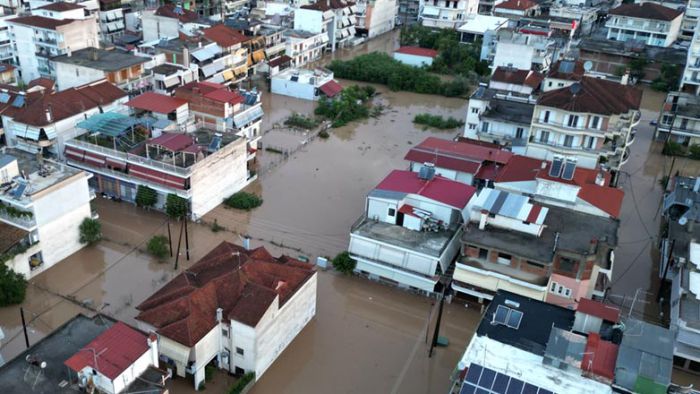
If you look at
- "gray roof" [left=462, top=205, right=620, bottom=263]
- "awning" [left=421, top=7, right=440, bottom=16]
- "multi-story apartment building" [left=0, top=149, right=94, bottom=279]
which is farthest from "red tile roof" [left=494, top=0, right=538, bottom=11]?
"multi-story apartment building" [left=0, top=149, right=94, bottom=279]

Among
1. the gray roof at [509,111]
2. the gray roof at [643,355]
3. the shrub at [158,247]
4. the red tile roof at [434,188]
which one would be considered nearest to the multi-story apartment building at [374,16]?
the gray roof at [509,111]

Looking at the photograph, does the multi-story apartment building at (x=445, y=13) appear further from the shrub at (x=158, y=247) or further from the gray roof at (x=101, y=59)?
the shrub at (x=158, y=247)

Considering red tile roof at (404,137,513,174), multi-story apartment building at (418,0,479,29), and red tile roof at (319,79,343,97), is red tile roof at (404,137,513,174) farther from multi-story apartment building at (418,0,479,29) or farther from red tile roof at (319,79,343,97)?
multi-story apartment building at (418,0,479,29)

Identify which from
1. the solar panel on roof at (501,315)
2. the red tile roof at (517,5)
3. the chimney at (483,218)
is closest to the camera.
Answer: the solar panel on roof at (501,315)

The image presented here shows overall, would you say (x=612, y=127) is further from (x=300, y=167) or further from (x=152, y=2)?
(x=152, y=2)

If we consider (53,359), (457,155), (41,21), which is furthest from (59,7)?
(53,359)

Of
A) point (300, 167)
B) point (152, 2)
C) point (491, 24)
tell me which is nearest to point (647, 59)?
point (491, 24)

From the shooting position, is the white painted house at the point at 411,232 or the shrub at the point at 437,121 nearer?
the white painted house at the point at 411,232

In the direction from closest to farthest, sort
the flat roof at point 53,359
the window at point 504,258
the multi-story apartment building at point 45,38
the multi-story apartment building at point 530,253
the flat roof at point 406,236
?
the flat roof at point 53,359, the multi-story apartment building at point 530,253, the window at point 504,258, the flat roof at point 406,236, the multi-story apartment building at point 45,38
